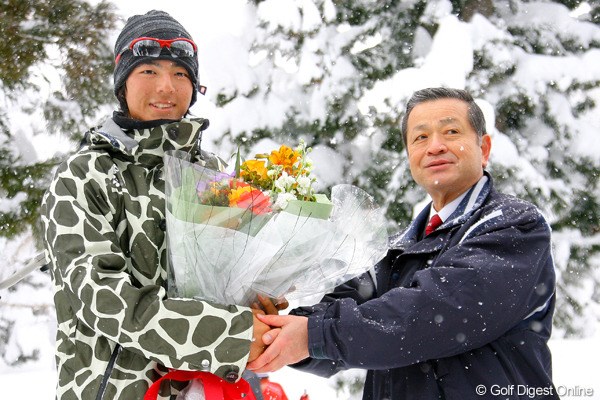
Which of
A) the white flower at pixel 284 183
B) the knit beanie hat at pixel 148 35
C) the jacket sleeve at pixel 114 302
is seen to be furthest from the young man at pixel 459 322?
the knit beanie hat at pixel 148 35

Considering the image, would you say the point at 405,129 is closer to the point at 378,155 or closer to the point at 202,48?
the point at 378,155

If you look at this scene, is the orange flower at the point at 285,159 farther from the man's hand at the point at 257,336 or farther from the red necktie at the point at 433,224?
the red necktie at the point at 433,224

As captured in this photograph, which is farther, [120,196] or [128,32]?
[128,32]

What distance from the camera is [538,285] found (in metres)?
2.27

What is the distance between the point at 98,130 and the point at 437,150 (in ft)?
4.47

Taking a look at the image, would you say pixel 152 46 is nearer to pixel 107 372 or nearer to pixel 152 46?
pixel 152 46

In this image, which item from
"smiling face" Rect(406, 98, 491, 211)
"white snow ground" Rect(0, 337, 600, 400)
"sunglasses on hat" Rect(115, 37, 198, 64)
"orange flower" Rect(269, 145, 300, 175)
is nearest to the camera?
"orange flower" Rect(269, 145, 300, 175)

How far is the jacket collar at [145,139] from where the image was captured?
2.21 metres

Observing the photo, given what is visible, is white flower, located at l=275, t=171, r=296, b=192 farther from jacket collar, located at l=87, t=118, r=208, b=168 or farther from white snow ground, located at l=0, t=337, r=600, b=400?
white snow ground, located at l=0, t=337, r=600, b=400

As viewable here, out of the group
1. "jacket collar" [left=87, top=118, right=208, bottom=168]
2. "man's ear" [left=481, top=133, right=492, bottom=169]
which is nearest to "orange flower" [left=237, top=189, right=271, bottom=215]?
"jacket collar" [left=87, top=118, right=208, bottom=168]

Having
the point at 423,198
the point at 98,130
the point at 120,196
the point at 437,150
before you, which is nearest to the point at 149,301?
the point at 120,196

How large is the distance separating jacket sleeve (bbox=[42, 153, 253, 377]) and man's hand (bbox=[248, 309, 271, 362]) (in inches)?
2.5

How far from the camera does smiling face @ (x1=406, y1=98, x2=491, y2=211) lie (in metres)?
2.60

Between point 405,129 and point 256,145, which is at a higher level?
point 256,145
